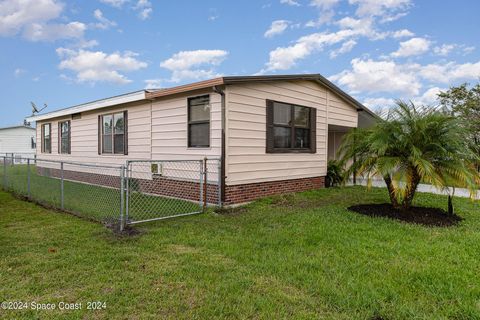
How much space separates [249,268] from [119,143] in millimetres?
7637

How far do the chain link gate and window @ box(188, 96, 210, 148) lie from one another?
1.56 ft

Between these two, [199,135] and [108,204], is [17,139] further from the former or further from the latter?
[199,135]

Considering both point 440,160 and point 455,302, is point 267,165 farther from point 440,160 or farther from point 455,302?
point 455,302

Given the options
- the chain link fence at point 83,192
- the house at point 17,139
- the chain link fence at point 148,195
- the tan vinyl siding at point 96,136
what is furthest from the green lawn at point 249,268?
the house at point 17,139

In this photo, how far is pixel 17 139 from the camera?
1159 inches

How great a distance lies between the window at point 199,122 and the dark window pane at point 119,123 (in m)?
3.23

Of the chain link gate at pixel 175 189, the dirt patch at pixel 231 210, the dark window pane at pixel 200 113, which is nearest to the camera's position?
the dirt patch at pixel 231 210

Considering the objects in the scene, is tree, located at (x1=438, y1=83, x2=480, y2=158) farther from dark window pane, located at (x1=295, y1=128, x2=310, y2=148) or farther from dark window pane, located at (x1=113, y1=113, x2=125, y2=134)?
dark window pane, located at (x1=113, y1=113, x2=125, y2=134)

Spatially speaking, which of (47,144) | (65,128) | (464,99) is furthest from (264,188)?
(464,99)

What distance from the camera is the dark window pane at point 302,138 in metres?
8.28

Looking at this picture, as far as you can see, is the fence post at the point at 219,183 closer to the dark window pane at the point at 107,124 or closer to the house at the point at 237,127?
the house at the point at 237,127

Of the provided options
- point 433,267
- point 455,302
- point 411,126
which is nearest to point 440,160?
point 411,126

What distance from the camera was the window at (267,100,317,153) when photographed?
7.38m

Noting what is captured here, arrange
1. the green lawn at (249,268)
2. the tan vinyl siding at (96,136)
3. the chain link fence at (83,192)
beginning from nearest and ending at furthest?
1. the green lawn at (249,268)
2. the chain link fence at (83,192)
3. the tan vinyl siding at (96,136)
